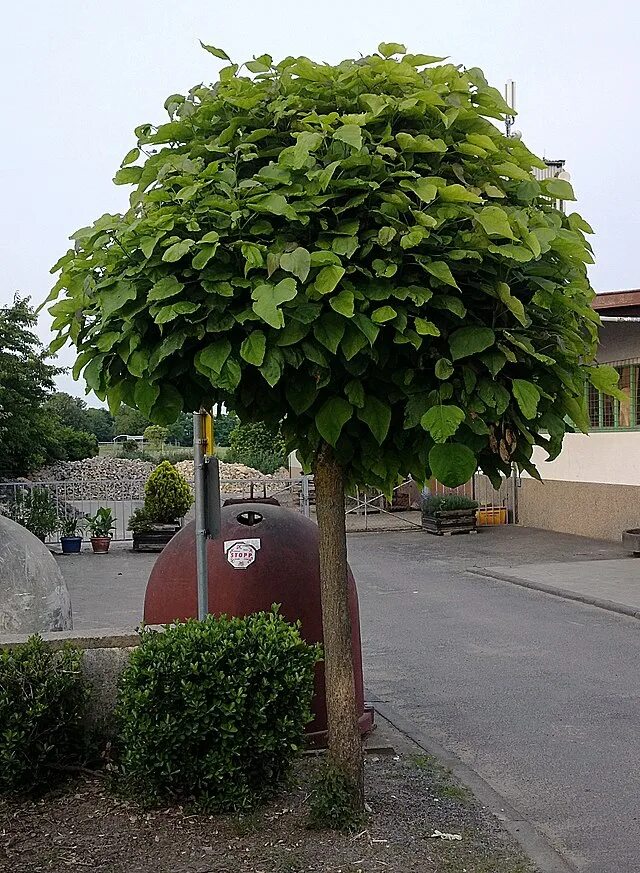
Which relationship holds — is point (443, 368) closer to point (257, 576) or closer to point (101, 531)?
point (257, 576)

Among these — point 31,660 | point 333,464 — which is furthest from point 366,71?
point 31,660

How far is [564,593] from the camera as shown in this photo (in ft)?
48.2

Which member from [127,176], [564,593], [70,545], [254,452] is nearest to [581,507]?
[564,593]

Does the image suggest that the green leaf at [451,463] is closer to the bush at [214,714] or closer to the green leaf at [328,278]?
the green leaf at [328,278]

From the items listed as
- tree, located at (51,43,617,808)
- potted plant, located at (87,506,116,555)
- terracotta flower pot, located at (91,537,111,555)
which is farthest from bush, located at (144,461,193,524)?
tree, located at (51,43,617,808)

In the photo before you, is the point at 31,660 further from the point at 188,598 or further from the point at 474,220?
the point at 474,220

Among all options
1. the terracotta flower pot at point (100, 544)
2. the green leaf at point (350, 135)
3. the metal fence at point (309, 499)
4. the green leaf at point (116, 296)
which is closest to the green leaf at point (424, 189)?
the green leaf at point (350, 135)

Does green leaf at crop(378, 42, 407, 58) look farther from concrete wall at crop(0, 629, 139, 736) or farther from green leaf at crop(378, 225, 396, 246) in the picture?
concrete wall at crop(0, 629, 139, 736)

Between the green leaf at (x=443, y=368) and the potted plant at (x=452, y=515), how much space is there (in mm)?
21142

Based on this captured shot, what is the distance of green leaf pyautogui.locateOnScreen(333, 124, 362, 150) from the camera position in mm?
3994

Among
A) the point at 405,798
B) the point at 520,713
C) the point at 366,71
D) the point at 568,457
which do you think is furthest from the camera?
the point at 568,457

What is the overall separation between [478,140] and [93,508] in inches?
1279

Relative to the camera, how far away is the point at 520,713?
8.10m

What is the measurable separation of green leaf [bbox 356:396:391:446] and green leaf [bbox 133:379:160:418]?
89 centimetres
